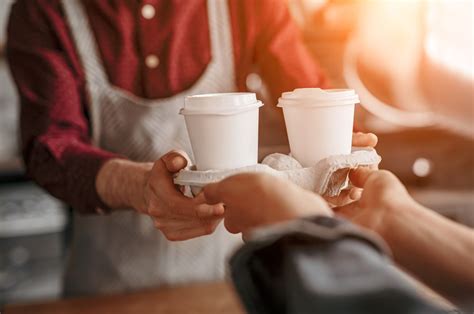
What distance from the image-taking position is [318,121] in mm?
523

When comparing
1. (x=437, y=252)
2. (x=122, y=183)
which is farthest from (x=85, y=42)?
(x=437, y=252)

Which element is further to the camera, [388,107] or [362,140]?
[388,107]

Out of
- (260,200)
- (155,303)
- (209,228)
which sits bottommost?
(155,303)

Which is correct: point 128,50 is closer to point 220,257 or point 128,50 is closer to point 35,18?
point 35,18

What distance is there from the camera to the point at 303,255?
1.07 feet

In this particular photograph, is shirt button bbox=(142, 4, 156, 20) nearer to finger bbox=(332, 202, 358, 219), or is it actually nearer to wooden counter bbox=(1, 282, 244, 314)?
wooden counter bbox=(1, 282, 244, 314)

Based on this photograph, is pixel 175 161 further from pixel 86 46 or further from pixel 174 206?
pixel 86 46

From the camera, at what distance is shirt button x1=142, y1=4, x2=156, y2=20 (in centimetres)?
86

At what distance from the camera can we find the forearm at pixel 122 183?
673 mm

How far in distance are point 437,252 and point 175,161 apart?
0.24 m

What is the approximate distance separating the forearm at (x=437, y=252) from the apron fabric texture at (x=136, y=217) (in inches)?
15.7

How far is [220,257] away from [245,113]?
1.56 ft

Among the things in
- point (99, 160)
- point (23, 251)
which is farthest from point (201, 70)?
point (23, 251)

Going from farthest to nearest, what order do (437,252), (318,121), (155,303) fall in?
(155,303), (318,121), (437,252)
